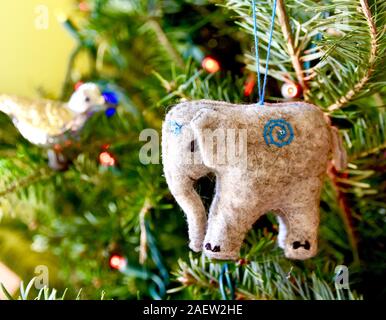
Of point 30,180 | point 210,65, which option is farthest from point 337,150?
point 30,180

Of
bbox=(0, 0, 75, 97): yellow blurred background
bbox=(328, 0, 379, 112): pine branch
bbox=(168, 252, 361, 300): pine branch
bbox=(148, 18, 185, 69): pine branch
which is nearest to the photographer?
bbox=(328, 0, 379, 112): pine branch

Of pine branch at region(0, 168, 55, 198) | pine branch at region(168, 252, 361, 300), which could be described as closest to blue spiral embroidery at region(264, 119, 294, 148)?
pine branch at region(168, 252, 361, 300)

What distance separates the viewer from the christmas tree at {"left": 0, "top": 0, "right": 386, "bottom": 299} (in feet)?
1.32

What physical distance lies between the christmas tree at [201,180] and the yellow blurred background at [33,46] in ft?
0.15

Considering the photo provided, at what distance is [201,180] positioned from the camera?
1.28ft

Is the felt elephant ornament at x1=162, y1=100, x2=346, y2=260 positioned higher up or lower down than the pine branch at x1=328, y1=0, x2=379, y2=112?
lower down

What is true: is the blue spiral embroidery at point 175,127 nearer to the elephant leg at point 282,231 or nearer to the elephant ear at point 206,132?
the elephant ear at point 206,132

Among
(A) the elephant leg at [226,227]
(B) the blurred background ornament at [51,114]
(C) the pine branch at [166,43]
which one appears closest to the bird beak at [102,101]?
(B) the blurred background ornament at [51,114]

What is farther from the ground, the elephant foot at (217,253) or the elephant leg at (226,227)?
the elephant leg at (226,227)

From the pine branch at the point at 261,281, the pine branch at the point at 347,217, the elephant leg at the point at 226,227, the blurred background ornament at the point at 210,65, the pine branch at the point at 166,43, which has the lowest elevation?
the pine branch at the point at 261,281

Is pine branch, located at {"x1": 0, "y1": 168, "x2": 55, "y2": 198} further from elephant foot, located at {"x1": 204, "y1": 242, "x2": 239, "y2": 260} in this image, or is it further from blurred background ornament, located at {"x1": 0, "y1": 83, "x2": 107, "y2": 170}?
elephant foot, located at {"x1": 204, "y1": 242, "x2": 239, "y2": 260}

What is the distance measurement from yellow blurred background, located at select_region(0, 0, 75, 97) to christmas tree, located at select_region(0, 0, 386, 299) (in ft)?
0.15

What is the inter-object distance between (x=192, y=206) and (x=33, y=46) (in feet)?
1.61

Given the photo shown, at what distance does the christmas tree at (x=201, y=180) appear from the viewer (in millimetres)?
401
